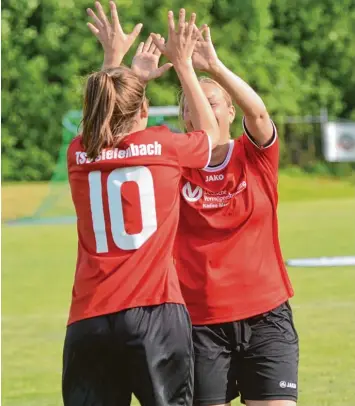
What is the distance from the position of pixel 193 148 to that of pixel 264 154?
74 centimetres

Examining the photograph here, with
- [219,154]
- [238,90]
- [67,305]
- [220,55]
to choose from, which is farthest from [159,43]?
[220,55]

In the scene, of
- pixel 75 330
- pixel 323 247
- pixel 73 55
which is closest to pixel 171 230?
pixel 75 330

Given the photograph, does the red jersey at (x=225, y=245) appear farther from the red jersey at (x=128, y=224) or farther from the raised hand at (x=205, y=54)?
the red jersey at (x=128, y=224)

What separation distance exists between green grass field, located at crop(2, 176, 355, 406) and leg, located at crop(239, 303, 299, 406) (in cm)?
255

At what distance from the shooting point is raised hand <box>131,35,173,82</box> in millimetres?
4371

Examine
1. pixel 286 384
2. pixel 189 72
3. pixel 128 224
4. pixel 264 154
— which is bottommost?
pixel 286 384

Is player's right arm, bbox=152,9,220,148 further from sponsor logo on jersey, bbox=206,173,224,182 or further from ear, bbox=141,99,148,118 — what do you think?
sponsor logo on jersey, bbox=206,173,224,182

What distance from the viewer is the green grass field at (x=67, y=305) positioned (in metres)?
8.10

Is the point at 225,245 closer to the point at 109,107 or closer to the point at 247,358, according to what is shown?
the point at 247,358

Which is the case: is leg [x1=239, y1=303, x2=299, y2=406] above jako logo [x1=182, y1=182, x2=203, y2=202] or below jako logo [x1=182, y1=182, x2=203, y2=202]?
below

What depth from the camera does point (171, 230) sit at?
3.98 metres

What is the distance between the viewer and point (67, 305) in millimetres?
13117

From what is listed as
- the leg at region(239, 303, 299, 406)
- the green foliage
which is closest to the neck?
the leg at region(239, 303, 299, 406)

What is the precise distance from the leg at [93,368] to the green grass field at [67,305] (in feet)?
11.4
